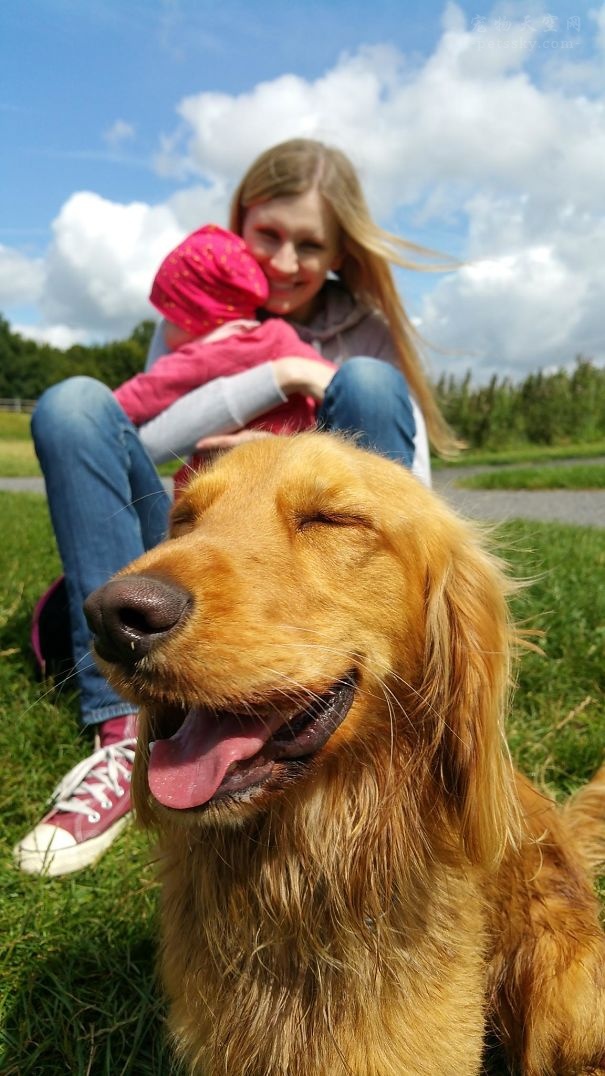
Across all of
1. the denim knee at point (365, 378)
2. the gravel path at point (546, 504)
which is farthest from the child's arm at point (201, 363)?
the gravel path at point (546, 504)

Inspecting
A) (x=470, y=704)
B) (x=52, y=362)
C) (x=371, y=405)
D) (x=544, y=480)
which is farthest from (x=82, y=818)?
(x=52, y=362)

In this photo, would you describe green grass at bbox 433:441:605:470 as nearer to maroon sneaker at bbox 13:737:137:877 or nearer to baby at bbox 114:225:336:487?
baby at bbox 114:225:336:487

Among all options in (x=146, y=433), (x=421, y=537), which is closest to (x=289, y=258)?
(x=146, y=433)

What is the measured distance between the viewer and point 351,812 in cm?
188

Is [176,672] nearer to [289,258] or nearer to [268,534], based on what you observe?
[268,534]

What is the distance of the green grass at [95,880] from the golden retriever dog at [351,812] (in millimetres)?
343

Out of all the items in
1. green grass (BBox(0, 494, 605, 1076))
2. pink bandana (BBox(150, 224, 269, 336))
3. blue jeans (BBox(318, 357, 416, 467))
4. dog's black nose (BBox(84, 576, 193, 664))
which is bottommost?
green grass (BBox(0, 494, 605, 1076))

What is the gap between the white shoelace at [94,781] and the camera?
109 inches

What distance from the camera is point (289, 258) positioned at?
3.60 meters

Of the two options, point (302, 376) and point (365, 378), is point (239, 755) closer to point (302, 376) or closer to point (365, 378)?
point (365, 378)

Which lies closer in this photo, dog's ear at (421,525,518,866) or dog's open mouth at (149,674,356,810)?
Answer: dog's open mouth at (149,674,356,810)

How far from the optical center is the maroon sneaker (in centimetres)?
260

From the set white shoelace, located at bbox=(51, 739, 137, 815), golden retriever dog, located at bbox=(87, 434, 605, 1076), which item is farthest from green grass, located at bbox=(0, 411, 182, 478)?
golden retriever dog, located at bbox=(87, 434, 605, 1076)

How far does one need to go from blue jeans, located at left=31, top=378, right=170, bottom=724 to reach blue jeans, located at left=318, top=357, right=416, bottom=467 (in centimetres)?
93
